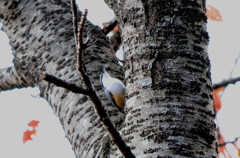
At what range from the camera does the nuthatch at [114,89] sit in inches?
67.6

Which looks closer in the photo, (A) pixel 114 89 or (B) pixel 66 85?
(B) pixel 66 85

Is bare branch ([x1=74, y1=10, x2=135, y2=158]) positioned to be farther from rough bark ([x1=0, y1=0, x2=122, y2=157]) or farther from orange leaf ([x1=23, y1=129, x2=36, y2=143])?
orange leaf ([x1=23, y1=129, x2=36, y2=143])

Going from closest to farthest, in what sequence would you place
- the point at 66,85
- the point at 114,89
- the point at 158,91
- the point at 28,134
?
1. the point at 66,85
2. the point at 158,91
3. the point at 114,89
4. the point at 28,134

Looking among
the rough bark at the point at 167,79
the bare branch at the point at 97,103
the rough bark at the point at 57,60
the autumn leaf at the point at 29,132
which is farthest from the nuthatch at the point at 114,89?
the autumn leaf at the point at 29,132

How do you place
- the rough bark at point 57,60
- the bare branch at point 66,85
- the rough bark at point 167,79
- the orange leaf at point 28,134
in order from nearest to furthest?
the bare branch at point 66,85, the rough bark at point 167,79, the rough bark at point 57,60, the orange leaf at point 28,134

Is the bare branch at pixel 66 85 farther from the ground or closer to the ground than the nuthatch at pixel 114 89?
farther from the ground

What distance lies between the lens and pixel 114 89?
68.0 inches

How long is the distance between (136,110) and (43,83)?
100 centimetres

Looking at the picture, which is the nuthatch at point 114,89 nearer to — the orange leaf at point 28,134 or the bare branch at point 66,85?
the bare branch at point 66,85

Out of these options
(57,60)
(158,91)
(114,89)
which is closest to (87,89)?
(158,91)

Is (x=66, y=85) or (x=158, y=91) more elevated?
(x=66, y=85)

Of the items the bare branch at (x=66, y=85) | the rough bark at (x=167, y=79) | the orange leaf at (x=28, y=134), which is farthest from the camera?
the orange leaf at (x=28, y=134)

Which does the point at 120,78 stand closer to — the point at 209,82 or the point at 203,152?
the point at 209,82

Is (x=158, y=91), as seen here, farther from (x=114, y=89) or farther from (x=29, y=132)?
(x=29, y=132)
